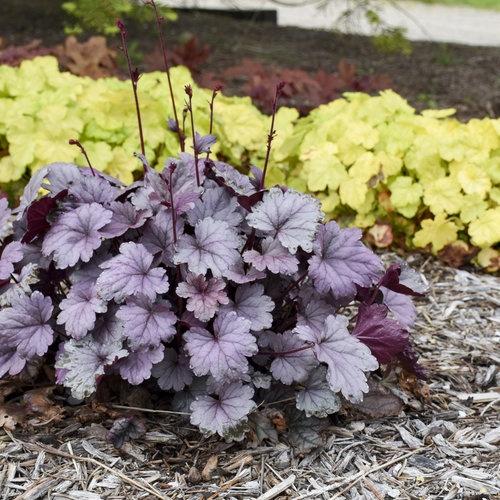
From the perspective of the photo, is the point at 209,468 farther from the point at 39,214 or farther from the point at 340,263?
the point at 39,214

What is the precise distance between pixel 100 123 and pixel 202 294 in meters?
1.84

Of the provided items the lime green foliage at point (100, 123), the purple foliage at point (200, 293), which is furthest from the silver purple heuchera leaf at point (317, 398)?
the lime green foliage at point (100, 123)

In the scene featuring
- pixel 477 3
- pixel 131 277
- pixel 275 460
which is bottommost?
pixel 477 3

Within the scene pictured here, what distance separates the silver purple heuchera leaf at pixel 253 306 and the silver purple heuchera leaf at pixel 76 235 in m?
0.40

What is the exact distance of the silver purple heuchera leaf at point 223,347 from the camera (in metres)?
1.93

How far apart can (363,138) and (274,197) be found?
157cm

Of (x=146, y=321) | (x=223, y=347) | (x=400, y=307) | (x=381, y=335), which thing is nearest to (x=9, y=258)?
(x=146, y=321)

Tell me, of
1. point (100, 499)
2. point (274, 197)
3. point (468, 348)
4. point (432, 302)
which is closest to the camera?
point (100, 499)

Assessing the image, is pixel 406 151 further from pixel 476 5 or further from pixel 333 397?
pixel 476 5

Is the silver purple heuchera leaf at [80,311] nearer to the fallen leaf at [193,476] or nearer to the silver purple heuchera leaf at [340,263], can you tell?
the fallen leaf at [193,476]

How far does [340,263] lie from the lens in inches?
83.6

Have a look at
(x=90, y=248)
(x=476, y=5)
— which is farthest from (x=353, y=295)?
(x=476, y=5)

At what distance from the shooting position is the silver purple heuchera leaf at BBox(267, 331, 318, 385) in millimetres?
2100

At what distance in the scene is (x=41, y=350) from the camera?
208 centimetres
